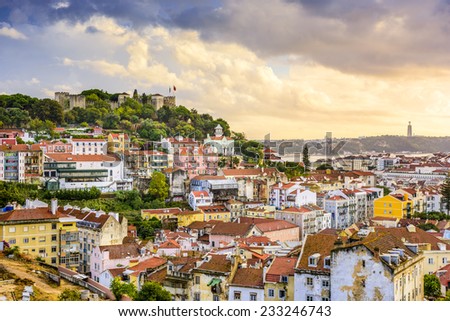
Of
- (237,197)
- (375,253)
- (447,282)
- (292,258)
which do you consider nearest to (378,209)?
(237,197)

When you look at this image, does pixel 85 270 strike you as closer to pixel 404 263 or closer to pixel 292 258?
pixel 292 258

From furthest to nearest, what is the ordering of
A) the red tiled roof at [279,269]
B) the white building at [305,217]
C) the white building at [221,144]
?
the white building at [221,144] < the white building at [305,217] < the red tiled roof at [279,269]

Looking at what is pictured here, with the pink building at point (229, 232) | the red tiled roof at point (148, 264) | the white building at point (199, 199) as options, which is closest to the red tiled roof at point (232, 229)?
the pink building at point (229, 232)

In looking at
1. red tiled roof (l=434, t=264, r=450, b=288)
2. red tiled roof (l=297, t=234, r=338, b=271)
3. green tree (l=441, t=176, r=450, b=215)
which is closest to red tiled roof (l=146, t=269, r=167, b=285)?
red tiled roof (l=297, t=234, r=338, b=271)

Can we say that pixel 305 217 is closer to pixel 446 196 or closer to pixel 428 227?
pixel 428 227

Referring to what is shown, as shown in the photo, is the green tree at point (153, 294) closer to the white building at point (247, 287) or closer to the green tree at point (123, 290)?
the green tree at point (123, 290)

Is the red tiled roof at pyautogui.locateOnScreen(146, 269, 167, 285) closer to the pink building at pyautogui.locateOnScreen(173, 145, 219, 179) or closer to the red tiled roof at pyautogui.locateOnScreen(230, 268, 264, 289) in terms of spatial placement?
the red tiled roof at pyautogui.locateOnScreen(230, 268, 264, 289)
